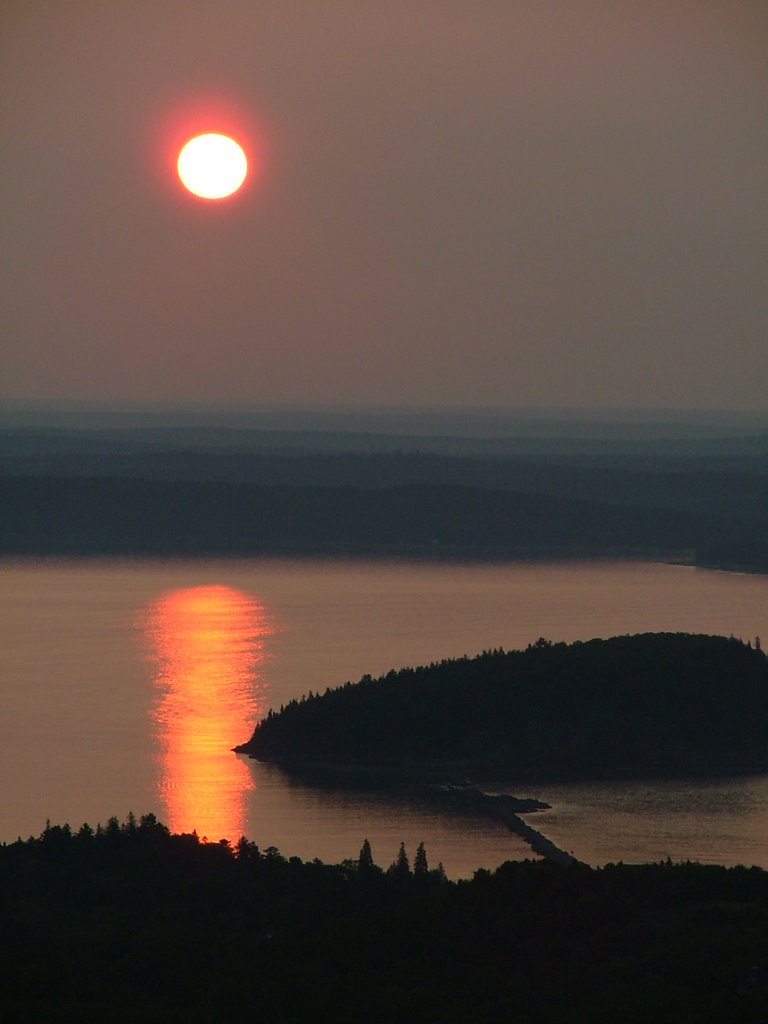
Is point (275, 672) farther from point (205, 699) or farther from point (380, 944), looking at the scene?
point (380, 944)

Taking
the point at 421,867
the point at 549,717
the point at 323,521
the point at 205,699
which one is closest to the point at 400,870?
the point at 421,867

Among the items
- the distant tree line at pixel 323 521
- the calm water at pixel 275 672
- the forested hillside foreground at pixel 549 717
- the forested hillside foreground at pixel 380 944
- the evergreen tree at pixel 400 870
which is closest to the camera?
the forested hillside foreground at pixel 380 944

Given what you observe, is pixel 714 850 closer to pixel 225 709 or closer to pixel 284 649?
pixel 225 709

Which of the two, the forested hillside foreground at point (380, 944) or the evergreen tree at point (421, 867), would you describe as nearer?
the forested hillside foreground at point (380, 944)

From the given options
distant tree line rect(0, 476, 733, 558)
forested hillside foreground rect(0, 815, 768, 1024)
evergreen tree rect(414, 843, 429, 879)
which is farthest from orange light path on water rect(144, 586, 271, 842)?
distant tree line rect(0, 476, 733, 558)

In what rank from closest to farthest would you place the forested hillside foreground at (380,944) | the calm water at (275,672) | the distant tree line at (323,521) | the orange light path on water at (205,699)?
the forested hillside foreground at (380,944)
the calm water at (275,672)
the orange light path on water at (205,699)
the distant tree line at (323,521)

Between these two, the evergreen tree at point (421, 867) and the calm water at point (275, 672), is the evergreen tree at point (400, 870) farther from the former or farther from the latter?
the calm water at point (275, 672)

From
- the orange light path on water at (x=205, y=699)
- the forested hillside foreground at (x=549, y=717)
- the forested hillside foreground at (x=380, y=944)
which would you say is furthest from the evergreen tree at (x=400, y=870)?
the forested hillside foreground at (x=549, y=717)
